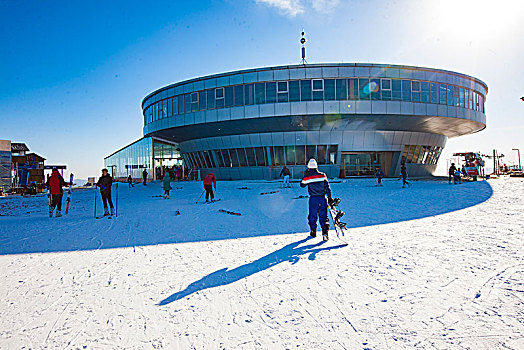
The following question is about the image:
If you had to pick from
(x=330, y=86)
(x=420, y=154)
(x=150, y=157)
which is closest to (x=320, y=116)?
(x=330, y=86)

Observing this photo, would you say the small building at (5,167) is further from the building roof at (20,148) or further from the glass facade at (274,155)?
the building roof at (20,148)

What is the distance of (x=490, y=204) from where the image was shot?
11406 mm

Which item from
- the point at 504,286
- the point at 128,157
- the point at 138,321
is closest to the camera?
the point at 138,321

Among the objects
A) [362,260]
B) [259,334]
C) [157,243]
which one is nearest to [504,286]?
[362,260]

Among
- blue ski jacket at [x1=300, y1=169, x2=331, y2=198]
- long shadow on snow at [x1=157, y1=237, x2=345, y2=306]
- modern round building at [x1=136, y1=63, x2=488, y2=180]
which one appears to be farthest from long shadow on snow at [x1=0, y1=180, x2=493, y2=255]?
modern round building at [x1=136, y1=63, x2=488, y2=180]

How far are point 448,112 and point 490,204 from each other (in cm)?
1985

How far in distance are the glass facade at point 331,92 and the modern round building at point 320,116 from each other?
0.08 meters

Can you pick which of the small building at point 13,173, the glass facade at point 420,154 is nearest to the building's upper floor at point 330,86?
the glass facade at point 420,154

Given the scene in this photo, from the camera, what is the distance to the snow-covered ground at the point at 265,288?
113 inches

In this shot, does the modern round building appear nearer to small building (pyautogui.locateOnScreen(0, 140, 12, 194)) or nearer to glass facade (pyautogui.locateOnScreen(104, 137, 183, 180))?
glass facade (pyautogui.locateOnScreen(104, 137, 183, 180))

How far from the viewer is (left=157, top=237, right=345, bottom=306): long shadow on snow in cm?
401

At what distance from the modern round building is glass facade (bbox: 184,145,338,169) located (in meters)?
0.10

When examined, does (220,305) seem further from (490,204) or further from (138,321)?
(490,204)

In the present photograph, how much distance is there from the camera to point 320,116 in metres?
27.0
